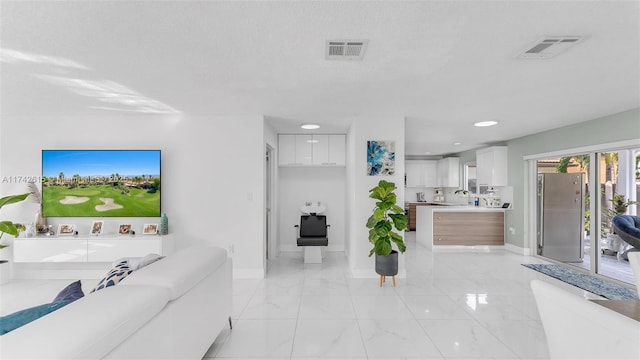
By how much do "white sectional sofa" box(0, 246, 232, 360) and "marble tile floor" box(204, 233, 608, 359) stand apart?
61 cm

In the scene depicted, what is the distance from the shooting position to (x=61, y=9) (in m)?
1.75

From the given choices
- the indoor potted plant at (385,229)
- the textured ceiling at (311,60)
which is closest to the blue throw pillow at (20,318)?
the textured ceiling at (311,60)

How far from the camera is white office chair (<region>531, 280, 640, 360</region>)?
82 centimetres

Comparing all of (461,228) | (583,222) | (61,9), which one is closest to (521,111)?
(583,222)

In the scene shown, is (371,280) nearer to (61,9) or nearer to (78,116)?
(61,9)

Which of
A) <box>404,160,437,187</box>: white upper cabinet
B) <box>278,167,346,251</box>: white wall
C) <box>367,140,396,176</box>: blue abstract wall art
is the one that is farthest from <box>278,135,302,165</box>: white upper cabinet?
<box>404,160,437,187</box>: white upper cabinet

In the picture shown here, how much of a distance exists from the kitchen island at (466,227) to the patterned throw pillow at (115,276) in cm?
585

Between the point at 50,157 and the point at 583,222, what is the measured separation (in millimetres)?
8532

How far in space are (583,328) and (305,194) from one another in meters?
5.25

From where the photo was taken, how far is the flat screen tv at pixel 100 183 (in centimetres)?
426

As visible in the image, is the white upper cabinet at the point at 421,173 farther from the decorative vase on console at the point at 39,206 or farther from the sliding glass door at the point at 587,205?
the decorative vase on console at the point at 39,206

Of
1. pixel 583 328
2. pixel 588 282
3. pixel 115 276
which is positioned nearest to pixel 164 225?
pixel 115 276

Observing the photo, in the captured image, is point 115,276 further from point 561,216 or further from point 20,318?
point 561,216

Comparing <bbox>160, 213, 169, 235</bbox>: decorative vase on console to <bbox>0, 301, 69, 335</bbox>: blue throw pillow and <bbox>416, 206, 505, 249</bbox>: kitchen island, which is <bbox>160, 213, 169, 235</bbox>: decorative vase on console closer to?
<bbox>0, 301, 69, 335</bbox>: blue throw pillow
